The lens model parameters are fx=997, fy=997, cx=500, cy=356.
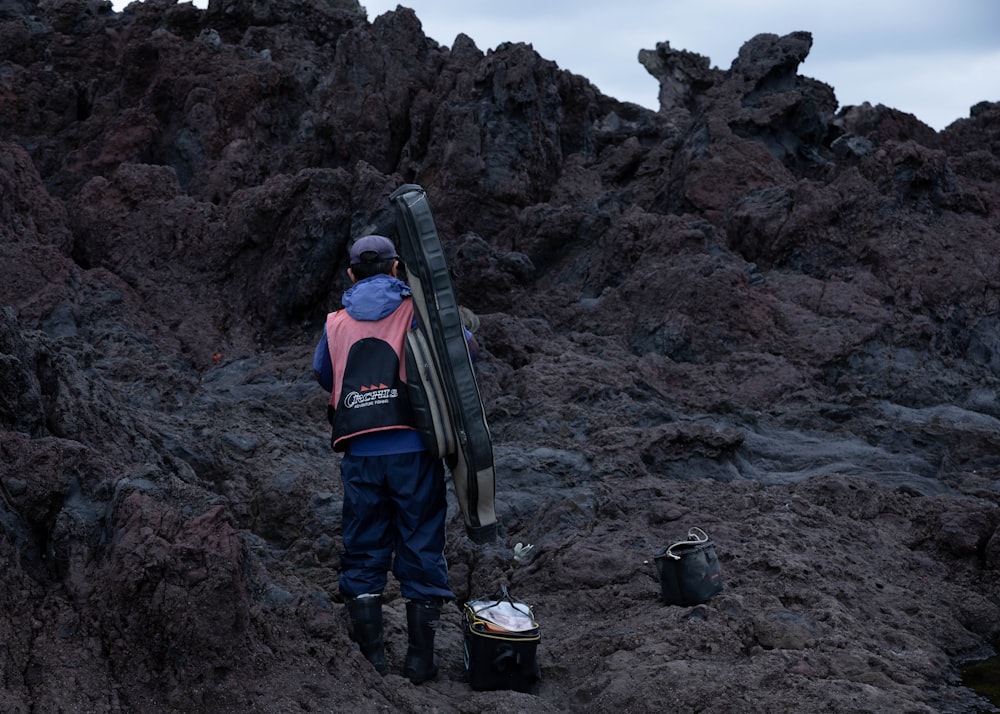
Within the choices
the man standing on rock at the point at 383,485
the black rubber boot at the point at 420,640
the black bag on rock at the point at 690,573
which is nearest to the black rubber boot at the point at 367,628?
the man standing on rock at the point at 383,485

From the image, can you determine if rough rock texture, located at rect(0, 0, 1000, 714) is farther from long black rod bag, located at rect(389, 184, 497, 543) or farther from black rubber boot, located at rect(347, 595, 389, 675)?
long black rod bag, located at rect(389, 184, 497, 543)

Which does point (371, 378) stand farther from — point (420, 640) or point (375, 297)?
point (420, 640)

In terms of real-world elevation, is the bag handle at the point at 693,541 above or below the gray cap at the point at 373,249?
below

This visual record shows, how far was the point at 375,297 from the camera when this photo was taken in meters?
3.97

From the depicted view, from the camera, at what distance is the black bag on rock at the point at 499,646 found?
3896 millimetres

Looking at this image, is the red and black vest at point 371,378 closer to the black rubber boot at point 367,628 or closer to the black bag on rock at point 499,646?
the black rubber boot at point 367,628

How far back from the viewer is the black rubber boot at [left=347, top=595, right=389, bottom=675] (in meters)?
3.83

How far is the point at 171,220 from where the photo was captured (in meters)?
11.0

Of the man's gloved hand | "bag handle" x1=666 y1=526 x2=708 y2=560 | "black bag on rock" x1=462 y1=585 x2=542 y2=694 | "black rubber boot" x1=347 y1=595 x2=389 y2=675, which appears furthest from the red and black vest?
the man's gloved hand

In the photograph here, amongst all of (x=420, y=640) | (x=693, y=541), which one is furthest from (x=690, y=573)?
(x=420, y=640)

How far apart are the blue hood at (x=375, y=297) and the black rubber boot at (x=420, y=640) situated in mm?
1147

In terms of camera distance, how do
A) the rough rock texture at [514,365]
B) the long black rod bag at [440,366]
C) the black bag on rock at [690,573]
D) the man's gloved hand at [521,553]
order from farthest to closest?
the man's gloved hand at [521,553]
the black bag on rock at [690,573]
the long black rod bag at [440,366]
the rough rock texture at [514,365]

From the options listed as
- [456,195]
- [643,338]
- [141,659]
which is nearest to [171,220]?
[456,195]

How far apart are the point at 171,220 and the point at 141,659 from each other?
8639mm
